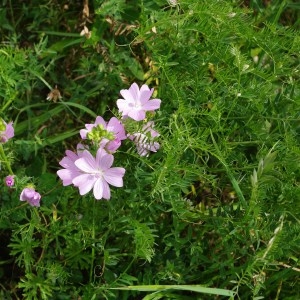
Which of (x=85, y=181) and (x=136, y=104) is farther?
(x=136, y=104)

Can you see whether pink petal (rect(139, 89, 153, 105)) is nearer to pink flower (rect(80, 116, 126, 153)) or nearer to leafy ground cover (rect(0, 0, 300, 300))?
leafy ground cover (rect(0, 0, 300, 300))

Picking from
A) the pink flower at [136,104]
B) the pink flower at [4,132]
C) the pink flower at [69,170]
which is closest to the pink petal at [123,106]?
the pink flower at [136,104]

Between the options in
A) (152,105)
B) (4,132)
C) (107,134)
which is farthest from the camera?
(152,105)

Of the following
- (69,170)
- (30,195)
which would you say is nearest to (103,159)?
(69,170)

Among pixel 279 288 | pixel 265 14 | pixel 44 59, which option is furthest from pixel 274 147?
pixel 44 59

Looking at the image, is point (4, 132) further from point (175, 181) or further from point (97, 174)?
point (175, 181)

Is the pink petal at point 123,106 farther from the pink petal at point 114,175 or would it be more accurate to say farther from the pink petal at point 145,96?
the pink petal at point 114,175

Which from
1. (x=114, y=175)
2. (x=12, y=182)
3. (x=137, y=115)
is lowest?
(x=12, y=182)

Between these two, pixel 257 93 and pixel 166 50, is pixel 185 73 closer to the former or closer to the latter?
pixel 166 50
